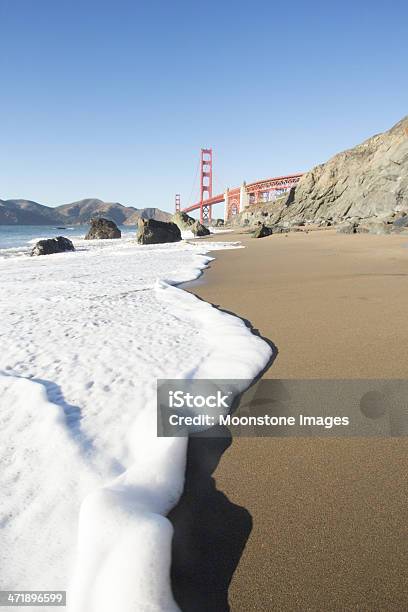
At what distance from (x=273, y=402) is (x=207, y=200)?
220 ft

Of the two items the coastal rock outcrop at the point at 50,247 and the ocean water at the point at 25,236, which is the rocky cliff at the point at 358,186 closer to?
the coastal rock outcrop at the point at 50,247

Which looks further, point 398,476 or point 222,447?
point 222,447

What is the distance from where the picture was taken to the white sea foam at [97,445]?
0.97 meters

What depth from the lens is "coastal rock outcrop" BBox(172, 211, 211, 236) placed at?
2590 cm

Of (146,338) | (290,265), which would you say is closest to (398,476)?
(146,338)

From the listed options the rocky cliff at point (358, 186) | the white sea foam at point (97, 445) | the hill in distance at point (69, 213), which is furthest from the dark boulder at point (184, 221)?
the hill in distance at point (69, 213)

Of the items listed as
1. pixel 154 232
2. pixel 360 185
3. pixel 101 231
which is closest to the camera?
pixel 154 232

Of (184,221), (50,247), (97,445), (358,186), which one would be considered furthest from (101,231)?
(97,445)

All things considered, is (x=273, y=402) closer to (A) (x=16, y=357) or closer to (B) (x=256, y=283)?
(A) (x=16, y=357)

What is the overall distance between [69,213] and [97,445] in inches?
6709

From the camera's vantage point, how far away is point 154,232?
18984mm

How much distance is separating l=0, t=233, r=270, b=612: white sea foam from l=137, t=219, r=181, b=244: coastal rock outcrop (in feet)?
50.7

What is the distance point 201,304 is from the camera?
3.95 m

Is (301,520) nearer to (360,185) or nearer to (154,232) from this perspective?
(154,232)
